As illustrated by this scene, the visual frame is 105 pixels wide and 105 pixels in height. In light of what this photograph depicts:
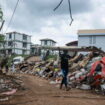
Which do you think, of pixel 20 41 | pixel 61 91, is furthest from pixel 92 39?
pixel 61 91

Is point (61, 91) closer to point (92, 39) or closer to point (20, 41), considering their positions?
point (92, 39)

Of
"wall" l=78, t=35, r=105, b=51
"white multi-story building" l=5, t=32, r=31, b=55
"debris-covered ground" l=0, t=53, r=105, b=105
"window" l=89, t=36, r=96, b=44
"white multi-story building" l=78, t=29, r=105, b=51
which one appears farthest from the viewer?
"white multi-story building" l=5, t=32, r=31, b=55

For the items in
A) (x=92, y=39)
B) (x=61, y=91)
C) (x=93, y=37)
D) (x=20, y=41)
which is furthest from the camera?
(x=20, y=41)

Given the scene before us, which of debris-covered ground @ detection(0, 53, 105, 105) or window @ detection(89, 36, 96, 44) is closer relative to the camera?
debris-covered ground @ detection(0, 53, 105, 105)

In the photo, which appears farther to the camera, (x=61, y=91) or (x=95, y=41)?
(x=95, y=41)

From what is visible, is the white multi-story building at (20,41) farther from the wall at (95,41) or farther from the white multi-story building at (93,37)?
the white multi-story building at (93,37)

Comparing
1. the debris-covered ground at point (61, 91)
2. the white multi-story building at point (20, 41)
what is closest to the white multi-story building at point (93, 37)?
the debris-covered ground at point (61, 91)

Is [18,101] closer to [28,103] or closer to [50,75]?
[28,103]

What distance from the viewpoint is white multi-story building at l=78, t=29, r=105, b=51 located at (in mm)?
40978

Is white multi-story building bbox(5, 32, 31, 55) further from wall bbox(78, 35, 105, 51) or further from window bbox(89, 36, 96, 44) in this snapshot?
window bbox(89, 36, 96, 44)

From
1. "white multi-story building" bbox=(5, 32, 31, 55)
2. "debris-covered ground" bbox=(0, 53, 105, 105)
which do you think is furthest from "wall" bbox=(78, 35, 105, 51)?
"white multi-story building" bbox=(5, 32, 31, 55)

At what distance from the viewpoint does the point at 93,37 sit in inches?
1639

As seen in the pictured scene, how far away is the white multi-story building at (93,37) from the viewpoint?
134 ft

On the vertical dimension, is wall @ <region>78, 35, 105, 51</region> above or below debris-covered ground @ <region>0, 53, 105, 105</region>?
above
